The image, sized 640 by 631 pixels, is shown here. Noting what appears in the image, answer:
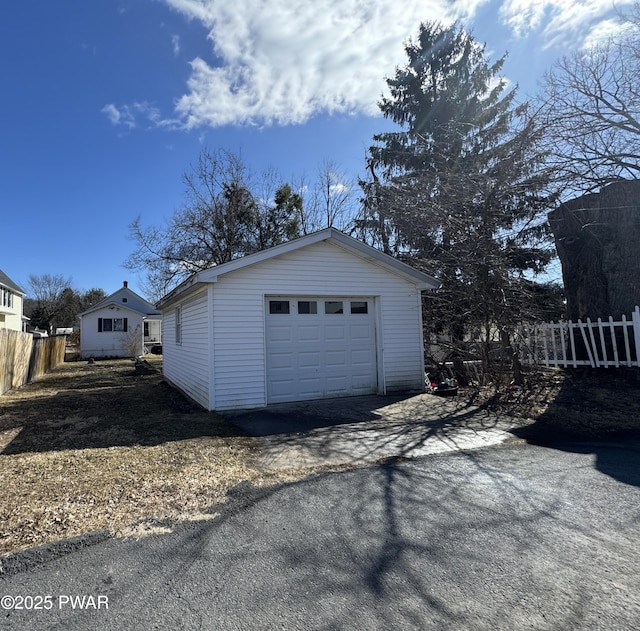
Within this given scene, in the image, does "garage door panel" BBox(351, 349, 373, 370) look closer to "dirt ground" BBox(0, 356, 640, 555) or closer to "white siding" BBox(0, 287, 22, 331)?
"dirt ground" BBox(0, 356, 640, 555)

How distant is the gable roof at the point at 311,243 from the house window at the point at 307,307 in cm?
119

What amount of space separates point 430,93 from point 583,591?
20.8 m

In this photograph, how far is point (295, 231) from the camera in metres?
20.6

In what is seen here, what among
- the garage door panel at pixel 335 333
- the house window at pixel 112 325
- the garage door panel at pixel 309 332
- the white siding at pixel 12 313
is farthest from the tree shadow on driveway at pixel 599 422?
the white siding at pixel 12 313

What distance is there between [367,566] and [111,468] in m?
3.45

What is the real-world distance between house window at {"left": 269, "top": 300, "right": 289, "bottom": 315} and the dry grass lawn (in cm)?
248

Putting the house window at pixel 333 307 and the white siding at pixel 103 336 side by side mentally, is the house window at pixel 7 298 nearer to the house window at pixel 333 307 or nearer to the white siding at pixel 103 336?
the white siding at pixel 103 336

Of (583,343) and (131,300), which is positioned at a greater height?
(131,300)

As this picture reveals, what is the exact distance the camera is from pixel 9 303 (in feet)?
97.5

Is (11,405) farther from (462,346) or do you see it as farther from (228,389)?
(462,346)

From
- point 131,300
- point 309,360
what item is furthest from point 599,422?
point 131,300

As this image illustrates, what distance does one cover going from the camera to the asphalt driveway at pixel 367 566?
2.11m

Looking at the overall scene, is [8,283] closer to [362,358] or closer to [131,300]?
[131,300]

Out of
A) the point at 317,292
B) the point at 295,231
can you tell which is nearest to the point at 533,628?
the point at 317,292
